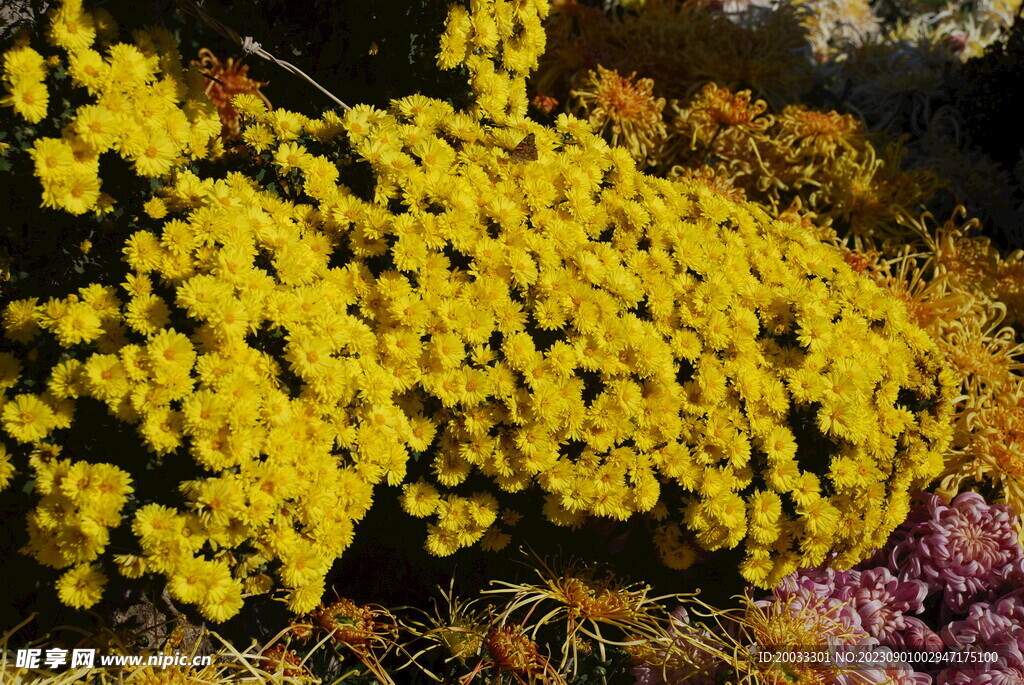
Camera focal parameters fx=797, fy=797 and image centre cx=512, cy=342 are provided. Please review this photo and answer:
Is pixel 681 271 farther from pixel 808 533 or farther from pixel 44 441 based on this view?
pixel 44 441

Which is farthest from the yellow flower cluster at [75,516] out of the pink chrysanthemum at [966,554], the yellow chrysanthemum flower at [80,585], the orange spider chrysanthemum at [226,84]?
the pink chrysanthemum at [966,554]

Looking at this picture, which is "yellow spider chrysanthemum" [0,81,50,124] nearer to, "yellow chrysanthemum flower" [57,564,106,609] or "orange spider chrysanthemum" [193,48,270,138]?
"yellow chrysanthemum flower" [57,564,106,609]

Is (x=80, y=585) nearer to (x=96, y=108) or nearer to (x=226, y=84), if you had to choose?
(x=96, y=108)

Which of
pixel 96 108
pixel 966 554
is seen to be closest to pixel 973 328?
pixel 966 554

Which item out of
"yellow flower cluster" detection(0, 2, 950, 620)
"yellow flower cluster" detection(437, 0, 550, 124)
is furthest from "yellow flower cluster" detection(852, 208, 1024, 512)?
"yellow flower cluster" detection(437, 0, 550, 124)

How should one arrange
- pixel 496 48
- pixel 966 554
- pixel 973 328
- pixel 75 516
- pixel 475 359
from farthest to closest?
pixel 973 328 → pixel 966 554 → pixel 496 48 → pixel 475 359 → pixel 75 516

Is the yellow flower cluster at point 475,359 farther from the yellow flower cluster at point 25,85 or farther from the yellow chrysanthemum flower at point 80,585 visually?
the yellow flower cluster at point 25,85

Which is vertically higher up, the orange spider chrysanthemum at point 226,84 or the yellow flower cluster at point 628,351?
the orange spider chrysanthemum at point 226,84

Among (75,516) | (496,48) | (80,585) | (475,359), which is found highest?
(496,48)

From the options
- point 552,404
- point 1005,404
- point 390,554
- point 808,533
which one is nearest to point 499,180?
point 552,404
